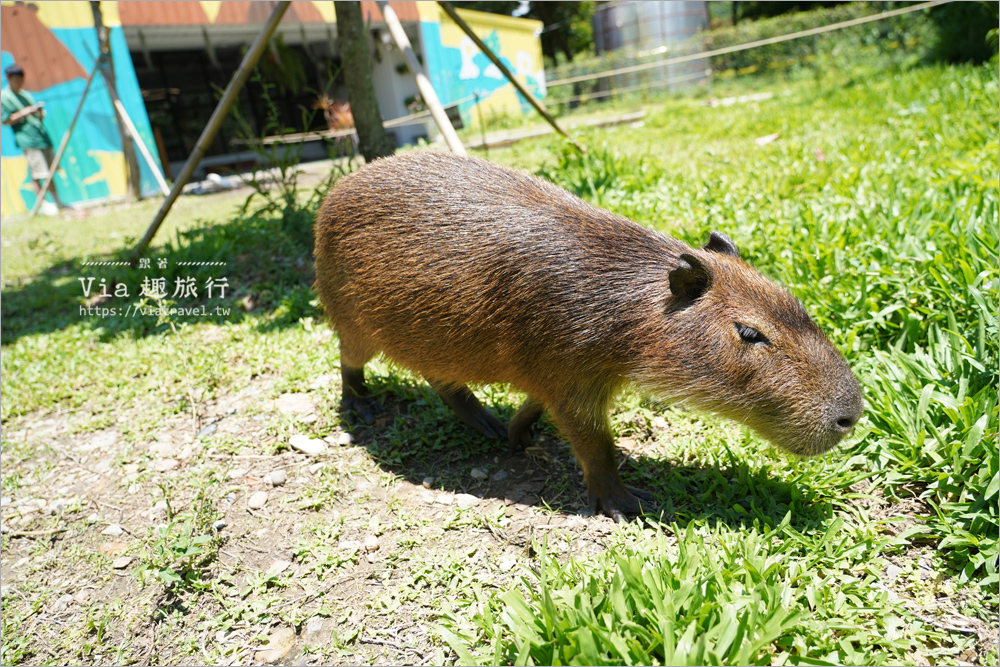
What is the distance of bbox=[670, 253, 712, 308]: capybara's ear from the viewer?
7.34 ft

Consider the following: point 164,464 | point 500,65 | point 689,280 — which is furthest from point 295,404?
point 500,65

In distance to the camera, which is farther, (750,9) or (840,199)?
(750,9)

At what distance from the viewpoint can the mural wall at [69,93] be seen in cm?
1091

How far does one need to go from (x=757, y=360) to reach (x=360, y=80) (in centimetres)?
452

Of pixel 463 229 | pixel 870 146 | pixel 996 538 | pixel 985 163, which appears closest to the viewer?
pixel 996 538

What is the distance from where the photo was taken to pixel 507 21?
1981 centimetres

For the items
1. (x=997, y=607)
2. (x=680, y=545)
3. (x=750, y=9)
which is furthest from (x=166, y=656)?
(x=750, y=9)

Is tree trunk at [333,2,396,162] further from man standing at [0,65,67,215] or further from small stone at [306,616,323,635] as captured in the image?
man standing at [0,65,67,215]

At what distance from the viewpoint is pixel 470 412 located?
10.6ft

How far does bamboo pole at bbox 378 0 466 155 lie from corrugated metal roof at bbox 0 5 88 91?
928 cm

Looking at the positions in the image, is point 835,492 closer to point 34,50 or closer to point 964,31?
point 964,31

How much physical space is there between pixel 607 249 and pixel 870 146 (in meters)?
4.96

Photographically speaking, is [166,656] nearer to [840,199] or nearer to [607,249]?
[607,249]

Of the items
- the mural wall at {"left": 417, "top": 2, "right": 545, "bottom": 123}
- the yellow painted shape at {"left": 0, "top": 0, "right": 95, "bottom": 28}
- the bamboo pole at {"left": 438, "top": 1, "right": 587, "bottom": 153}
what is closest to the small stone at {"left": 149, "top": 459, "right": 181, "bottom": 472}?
the bamboo pole at {"left": 438, "top": 1, "right": 587, "bottom": 153}
